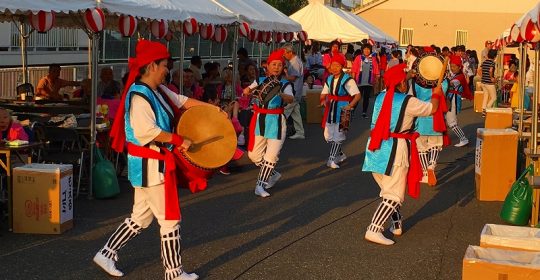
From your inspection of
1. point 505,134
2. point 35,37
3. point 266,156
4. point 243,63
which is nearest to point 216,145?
point 266,156

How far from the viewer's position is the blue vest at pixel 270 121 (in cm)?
1007

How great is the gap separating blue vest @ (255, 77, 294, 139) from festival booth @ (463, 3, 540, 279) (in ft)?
8.20

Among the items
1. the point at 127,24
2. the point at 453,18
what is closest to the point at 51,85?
the point at 127,24

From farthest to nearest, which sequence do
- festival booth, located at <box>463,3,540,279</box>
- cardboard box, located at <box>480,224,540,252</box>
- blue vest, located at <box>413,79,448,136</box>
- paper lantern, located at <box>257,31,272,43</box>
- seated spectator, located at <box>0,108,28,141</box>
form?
paper lantern, located at <box>257,31,272,43</box> < blue vest, located at <box>413,79,448,136</box> < seated spectator, located at <box>0,108,28,141</box> < cardboard box, located at <box>480,224,540,252</box> < festival booth, located at <box>463,3,540,279</box>

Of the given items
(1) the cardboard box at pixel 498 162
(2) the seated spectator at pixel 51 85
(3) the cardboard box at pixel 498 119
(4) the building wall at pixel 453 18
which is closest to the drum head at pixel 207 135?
(1) the cardboard box at pixel 498 162

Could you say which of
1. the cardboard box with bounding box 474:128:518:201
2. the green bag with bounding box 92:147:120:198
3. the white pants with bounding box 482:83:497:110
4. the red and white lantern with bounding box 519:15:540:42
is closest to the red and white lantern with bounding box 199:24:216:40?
the green bag with bounding box 92:147:120:198

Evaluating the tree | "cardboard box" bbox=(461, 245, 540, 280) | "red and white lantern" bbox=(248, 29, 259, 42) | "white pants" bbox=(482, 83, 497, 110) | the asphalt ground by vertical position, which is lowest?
the asphalt ground

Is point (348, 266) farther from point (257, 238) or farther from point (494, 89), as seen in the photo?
point (494, 89)

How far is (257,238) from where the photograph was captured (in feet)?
25.7

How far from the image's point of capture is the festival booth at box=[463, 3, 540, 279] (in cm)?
474

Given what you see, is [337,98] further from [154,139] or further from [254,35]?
[154,139]

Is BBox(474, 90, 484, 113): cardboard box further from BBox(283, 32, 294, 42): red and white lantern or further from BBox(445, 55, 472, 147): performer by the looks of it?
BBox(445, 55, 472, 147): performer

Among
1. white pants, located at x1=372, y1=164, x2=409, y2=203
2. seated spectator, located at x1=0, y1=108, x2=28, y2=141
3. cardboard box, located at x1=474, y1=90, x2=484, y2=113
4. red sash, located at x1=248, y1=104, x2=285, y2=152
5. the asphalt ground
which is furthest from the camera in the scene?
cardboard box, located at x1=474, y1=90, x2=484, y2=113

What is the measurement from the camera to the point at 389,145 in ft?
25.0
